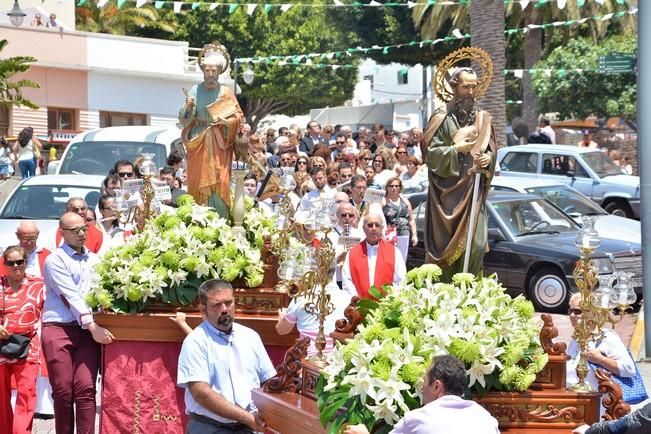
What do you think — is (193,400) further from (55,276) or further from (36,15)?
(36,15)

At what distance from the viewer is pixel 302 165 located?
56.5ft

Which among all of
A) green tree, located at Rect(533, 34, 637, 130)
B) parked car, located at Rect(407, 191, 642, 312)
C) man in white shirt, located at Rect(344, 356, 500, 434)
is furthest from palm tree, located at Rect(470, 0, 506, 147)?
man in white shirt, located at Rect(344, 356, 500, 434)

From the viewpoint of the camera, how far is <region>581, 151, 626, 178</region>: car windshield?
25.0 meters

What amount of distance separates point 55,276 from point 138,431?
4.07ft

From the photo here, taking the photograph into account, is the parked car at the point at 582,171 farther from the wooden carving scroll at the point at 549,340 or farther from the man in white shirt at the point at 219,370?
the wooden carving scroll at the point at 549,340

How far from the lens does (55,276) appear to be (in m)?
9.71

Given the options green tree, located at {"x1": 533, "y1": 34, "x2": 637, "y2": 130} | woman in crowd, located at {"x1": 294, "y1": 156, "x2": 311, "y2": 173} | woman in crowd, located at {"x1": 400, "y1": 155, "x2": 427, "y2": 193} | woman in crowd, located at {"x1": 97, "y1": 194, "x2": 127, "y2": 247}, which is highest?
green tree, located at {"x1": 533, "y1": 34, "x2": 637, "y2": 130}

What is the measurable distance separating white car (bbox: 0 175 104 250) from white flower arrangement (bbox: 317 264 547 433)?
948 centimetres

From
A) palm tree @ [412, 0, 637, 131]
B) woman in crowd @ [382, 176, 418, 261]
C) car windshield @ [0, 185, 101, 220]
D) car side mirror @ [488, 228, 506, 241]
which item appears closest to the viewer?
woman in crowd @ [382, 176, 418, 261]

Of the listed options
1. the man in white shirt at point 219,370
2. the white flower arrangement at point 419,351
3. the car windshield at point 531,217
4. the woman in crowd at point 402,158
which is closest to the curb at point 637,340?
the car windshield at point 531,217

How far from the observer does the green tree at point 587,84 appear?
46.8m

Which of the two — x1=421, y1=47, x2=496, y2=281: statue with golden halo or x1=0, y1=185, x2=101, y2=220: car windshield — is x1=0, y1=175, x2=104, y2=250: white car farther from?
x1=421, y1=47, x2=496, y2=281: statue with golden halo

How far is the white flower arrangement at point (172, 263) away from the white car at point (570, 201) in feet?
30.3

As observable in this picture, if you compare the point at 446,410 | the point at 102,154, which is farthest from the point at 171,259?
the point at 102,154
